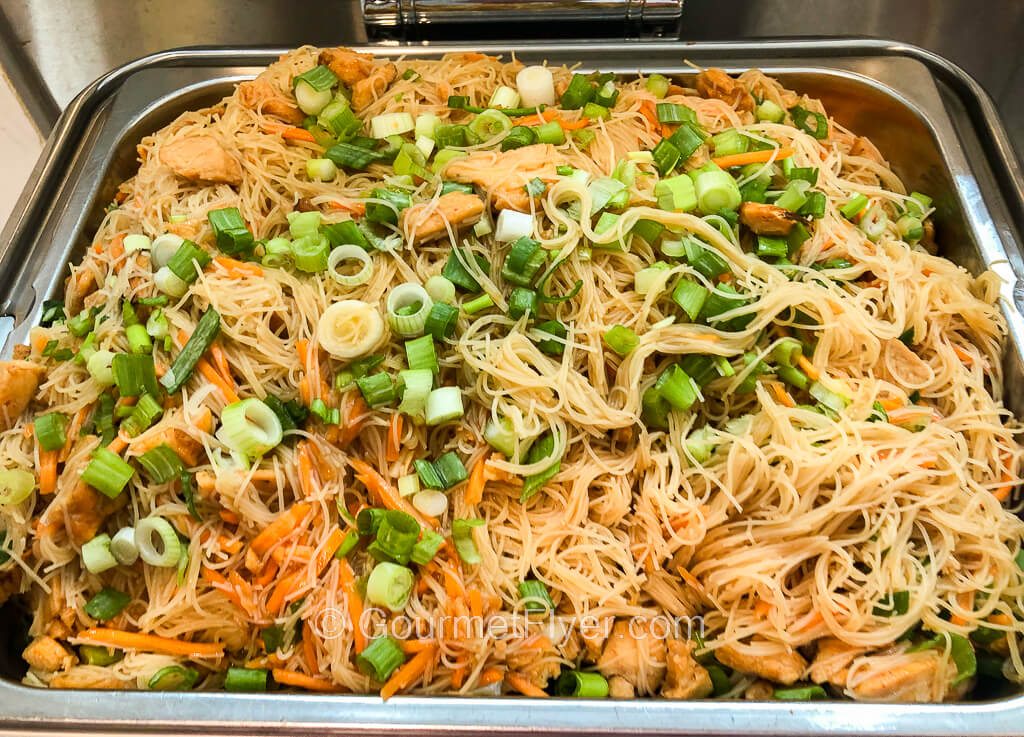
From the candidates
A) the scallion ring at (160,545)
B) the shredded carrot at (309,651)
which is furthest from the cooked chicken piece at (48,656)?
the shredded carrot at (309,651)

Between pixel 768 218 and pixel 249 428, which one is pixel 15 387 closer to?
pixel 249 428

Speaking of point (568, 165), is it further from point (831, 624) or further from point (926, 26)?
point (926, 26)

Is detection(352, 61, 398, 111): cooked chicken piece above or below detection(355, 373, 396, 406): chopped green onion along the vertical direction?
above

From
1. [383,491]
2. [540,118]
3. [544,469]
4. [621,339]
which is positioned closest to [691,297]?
[621,339]

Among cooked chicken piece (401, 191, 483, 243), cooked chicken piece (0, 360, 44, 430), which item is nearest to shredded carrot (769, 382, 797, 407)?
cooked chicken piece (401, 191, 483, 243)

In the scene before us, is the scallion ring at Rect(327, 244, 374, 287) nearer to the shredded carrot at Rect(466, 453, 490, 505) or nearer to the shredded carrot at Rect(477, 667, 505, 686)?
the shredded carrot at Rect(466, 453, 490, 505)

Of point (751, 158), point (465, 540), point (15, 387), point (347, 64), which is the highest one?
point (347, 64)

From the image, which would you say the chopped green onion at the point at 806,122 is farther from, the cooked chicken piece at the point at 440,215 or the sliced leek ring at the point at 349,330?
the sliced leek ring at the point at 349,330
